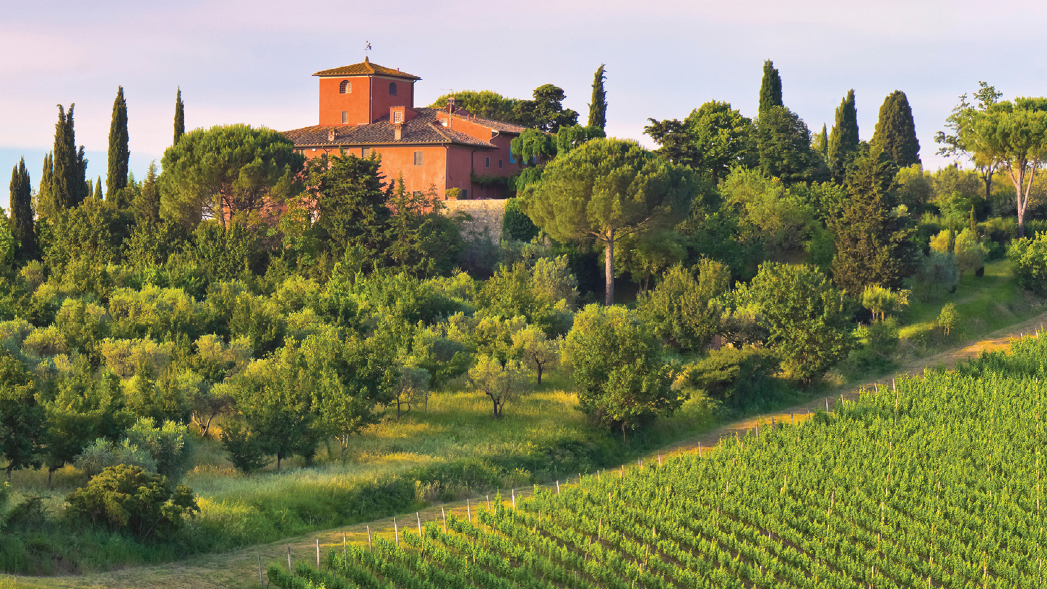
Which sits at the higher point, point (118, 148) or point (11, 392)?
point (118, 148)

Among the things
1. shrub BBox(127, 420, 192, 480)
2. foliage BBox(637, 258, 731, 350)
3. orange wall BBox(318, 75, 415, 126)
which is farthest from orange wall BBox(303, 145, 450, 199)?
shrub BBox(127, 420, 192, 480)

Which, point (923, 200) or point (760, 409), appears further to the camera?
point (923, 200)

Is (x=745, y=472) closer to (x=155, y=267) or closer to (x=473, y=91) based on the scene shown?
(x=155, y=267)

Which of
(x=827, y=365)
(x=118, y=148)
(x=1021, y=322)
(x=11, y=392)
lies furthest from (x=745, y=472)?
(x=118, y=148)

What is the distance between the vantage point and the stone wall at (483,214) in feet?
Result: 200

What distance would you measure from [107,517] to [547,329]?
2583 cm

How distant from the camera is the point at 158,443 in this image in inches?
1111

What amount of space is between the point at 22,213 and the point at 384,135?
21.9 metres

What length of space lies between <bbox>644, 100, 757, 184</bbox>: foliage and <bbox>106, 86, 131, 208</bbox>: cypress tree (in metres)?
33.1

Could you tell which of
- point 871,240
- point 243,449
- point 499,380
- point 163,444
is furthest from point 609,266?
point 163,444

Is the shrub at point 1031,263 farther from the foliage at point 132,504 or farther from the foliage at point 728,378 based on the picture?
the foliage at point 132,504

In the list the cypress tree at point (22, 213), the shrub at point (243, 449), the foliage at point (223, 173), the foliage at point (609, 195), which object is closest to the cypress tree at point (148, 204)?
the foliage at point (223, 173)

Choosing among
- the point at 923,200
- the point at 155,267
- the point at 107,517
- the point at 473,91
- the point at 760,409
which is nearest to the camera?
the point at 107,517

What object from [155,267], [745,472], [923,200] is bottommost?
[745,472]
